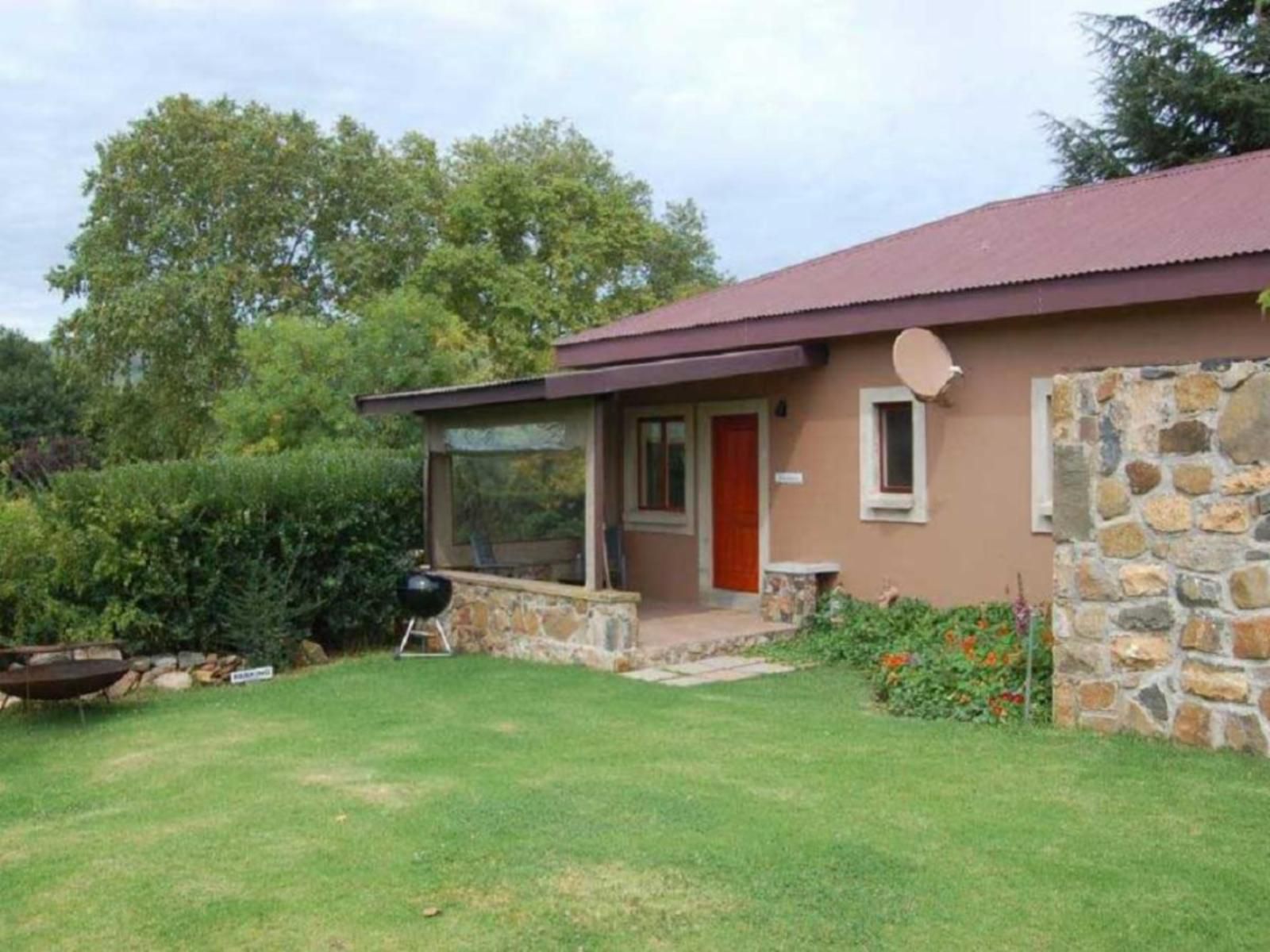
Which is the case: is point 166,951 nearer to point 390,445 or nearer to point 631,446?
point 631,446

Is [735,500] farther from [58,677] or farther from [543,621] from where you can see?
[58,677]

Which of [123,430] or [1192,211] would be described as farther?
[123,430]

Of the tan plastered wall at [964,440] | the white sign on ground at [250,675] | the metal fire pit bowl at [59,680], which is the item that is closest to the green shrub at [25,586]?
the metal fire pit bowl at [59,680]

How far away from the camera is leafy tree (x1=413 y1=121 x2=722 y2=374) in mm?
27781

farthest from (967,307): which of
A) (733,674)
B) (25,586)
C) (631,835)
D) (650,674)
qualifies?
(25,586)

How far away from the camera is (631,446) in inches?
524

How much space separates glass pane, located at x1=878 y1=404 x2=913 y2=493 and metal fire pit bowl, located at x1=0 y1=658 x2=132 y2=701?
22.1ft

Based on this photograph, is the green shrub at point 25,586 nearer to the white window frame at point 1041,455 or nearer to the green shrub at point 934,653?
the green shrub at point 934,653

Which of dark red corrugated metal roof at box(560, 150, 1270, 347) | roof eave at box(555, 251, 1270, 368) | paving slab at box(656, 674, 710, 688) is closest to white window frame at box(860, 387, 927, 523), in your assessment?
roof eave at box(555, 251, 1270, 368)

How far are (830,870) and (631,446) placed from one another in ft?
29.8

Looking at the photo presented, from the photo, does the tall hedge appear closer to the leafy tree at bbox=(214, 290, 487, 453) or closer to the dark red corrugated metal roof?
the dark red corrugated metal roof

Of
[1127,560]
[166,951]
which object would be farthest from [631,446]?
[166,951]

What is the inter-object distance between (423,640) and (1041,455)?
6.39 meters

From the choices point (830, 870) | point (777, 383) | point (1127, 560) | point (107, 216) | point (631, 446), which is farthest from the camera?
point (107, 216)
